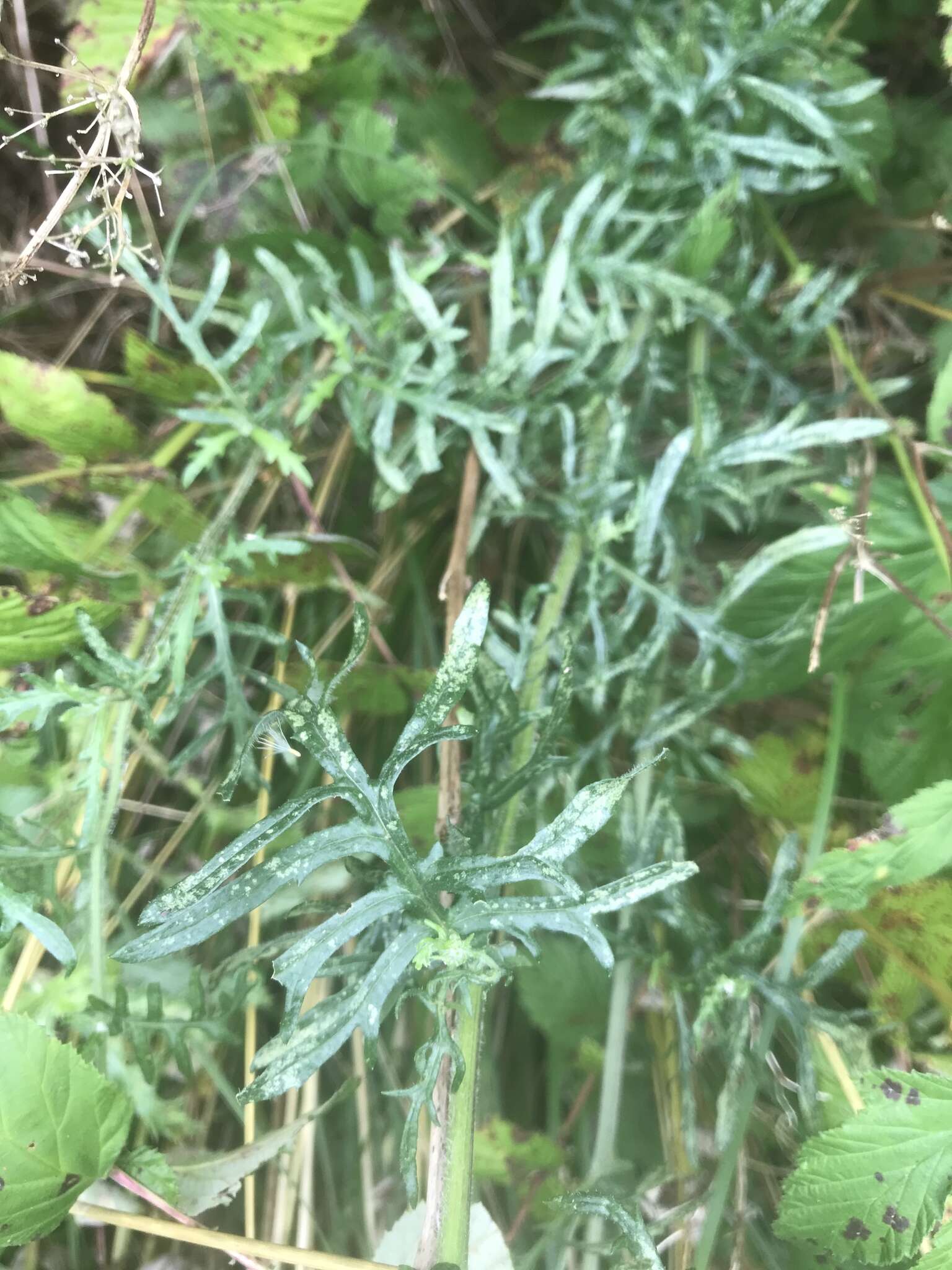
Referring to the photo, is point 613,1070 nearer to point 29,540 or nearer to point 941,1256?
point 941,1256

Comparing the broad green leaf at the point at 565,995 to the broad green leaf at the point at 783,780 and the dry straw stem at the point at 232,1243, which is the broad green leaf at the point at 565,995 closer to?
the broad green leaf at the point at 783,780

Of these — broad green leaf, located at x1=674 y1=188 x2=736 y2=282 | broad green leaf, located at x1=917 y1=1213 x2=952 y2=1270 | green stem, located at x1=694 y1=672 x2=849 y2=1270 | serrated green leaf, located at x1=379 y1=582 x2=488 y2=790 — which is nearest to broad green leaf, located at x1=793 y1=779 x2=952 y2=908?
green stem, located at x1=694 y1=672 x2=849 y2=1270

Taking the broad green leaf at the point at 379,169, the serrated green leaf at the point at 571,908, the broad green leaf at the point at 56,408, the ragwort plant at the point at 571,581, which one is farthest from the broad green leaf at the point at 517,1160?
the broad green leaf at the point at 379,169

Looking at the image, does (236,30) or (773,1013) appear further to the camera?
(236,30)

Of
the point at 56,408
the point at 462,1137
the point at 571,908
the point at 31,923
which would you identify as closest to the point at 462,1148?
the point at 462,1137

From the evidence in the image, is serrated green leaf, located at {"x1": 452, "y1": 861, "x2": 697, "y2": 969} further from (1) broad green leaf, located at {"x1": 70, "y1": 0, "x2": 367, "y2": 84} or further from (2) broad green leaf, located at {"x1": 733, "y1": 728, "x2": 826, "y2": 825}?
(1) broad green leaf, located at {"x1": 70, "y1": 0, "x2": 367, "y2": 84}

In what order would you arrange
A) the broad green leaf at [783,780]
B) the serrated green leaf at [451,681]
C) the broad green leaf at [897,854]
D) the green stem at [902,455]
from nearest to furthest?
the serrated green leaf at [451,681]
the broad green leaf at [897,854]
the green stem at [902,455]
the broad green leaf at [783,780]
